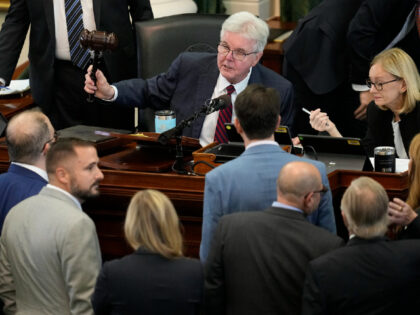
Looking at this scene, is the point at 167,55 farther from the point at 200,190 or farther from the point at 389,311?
the point at 389,311

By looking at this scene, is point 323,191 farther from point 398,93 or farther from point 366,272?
point 398,93

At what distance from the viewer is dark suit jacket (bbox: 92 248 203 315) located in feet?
9.49

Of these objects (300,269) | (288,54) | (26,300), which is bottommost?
(26,300)

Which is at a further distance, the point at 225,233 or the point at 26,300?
the point at 26,300

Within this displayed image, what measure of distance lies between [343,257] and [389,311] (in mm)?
237

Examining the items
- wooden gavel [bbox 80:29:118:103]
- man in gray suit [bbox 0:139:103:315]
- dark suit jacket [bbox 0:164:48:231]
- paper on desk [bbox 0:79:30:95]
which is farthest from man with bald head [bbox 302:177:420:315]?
paper on desk [bbox 0:79:30:95]

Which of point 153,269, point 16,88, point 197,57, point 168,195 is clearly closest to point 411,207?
point 168,195

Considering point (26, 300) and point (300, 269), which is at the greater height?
point (300, 269)

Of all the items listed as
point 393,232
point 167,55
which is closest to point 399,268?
point 393,232

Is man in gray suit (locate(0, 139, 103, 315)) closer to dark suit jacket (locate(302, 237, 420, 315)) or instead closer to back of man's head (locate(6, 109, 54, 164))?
back of man's head (locate(6, 109, 54, 164))

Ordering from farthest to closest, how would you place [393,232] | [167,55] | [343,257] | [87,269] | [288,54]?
[288,54], [167,55], [393,232], [87,269], [343,257]

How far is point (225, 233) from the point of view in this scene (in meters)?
3.04

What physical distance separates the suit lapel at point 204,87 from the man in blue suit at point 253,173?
131 cm

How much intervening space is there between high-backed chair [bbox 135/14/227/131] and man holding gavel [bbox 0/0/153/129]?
252 mm
